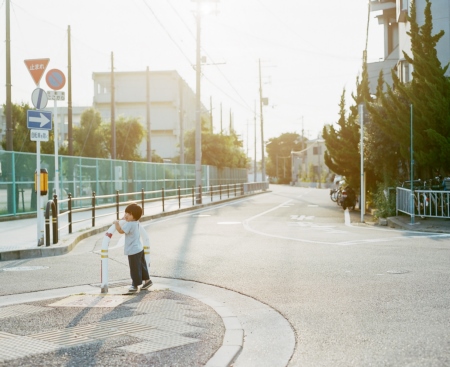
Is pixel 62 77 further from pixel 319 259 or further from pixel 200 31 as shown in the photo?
pixel 200 31

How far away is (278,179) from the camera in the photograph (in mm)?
140500

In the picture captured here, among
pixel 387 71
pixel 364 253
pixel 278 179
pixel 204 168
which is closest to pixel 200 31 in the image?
pixel 387 71

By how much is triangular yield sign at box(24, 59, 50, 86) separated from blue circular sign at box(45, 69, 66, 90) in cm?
221

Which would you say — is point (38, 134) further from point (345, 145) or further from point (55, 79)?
point (345, 145)

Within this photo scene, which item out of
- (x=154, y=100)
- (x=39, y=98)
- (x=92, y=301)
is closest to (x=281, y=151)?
(x=154, y=100)

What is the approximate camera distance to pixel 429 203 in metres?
18.0

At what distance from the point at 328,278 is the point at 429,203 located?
33.7ft

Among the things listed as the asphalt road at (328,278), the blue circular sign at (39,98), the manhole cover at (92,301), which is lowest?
the asphalt road at (328,278)

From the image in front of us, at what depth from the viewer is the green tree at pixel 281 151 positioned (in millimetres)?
145125

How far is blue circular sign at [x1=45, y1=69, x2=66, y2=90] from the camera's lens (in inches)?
582

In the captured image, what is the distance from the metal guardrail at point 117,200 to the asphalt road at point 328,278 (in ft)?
3.37

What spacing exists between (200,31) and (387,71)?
37.5 feet

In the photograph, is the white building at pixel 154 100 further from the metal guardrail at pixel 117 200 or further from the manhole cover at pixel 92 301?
the manhole cover at pixel 92 301

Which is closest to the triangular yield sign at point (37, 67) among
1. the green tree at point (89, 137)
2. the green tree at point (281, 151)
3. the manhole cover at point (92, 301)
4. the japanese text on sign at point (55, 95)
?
the japanese text on sign at point (55, 95)
